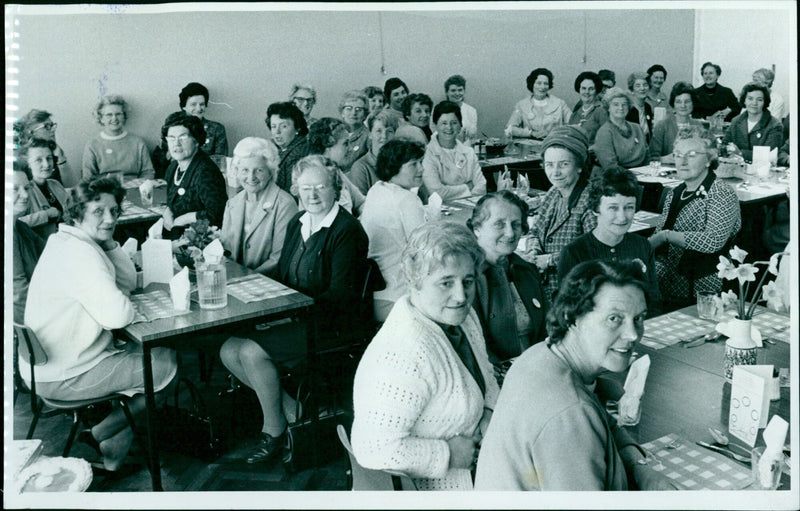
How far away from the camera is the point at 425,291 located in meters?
2.24

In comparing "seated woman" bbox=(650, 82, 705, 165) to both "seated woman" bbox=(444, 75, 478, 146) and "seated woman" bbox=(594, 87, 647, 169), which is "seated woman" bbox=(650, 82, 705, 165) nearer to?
"seated woman" bbox=(594, 87, 647, 169)

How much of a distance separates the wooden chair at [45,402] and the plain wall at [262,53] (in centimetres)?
84

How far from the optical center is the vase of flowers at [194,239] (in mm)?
3674

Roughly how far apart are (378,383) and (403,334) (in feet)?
0.52

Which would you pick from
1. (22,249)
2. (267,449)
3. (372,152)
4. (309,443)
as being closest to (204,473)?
(267,449)

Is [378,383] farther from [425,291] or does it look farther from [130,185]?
[130,185]

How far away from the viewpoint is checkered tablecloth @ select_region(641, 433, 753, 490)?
2029mm

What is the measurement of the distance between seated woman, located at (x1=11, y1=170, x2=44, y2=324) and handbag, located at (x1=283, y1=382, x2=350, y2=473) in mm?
1069

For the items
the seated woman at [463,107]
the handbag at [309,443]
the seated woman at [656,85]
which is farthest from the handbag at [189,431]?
the seated woman at [656,85]

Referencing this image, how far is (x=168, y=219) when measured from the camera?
419 centimetres

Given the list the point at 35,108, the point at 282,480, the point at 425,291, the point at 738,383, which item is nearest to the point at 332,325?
the point at 282,480

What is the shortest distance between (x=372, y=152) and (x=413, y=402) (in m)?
3.25

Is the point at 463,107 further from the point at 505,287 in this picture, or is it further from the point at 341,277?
the point at 505,287

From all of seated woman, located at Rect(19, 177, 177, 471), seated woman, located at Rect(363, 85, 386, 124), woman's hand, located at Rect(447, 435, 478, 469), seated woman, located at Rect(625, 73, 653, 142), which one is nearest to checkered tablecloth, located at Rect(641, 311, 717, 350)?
woman's hand, located at Rect(447, 435, 478, 469)
